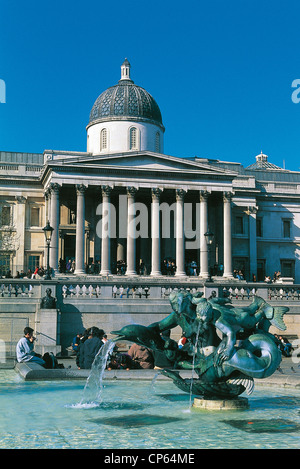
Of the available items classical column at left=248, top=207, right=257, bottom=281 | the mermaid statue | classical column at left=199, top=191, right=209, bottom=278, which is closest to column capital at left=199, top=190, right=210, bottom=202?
classical column at left=199, top=191, right=209, bottom=278

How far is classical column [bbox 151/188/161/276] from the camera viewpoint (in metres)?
54.1

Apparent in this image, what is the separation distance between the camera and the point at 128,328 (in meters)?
12.6

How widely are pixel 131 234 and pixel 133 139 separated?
38.3 feet

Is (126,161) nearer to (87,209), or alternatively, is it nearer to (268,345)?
(87,209)

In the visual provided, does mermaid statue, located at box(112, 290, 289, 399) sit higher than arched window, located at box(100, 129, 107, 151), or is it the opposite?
arched window, located at box(100, 129, 107, 151)

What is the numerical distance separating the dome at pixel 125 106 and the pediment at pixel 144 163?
8.43m

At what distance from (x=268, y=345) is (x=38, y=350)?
1649 cm

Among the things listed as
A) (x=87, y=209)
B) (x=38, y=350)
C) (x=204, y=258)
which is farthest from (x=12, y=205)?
(x=38, y=350)

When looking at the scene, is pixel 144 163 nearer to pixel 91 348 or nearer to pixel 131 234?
pixel 131 234

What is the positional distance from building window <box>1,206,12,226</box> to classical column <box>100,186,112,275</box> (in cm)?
1012

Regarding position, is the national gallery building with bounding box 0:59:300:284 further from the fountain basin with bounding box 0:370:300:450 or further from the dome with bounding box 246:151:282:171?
the fountain basin with bounding box 0:370:300:450

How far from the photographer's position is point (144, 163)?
55.0 meters

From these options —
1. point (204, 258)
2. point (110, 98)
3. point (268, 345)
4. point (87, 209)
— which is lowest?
point (268, 345)

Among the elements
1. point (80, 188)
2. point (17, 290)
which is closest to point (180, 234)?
point (80, 188)
